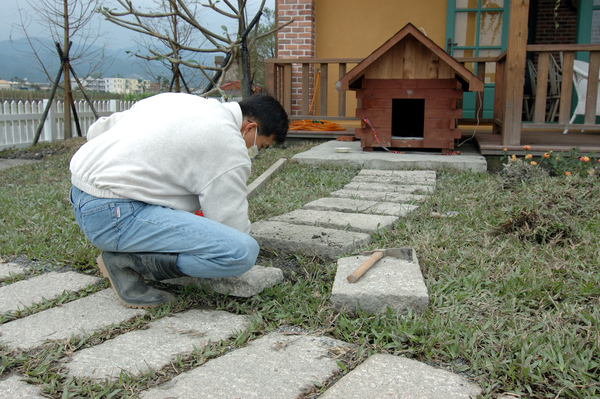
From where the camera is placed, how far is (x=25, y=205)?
3.86m

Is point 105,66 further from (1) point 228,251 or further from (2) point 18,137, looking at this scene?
(1) point 228,251

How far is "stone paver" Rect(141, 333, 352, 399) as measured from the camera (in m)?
1.48

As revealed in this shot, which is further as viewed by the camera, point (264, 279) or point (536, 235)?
point (536, 235)

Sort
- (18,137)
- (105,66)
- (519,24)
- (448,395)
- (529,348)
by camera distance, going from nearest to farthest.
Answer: (448,395)
(529,348)
(519,24)
(18,137)
(105,66)

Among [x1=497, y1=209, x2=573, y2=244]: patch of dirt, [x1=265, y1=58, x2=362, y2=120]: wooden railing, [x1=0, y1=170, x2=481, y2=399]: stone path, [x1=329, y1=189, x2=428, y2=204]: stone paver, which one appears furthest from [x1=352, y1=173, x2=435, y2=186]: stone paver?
[x1=265, y1=58, x2=362, y2=120]: wooden railing

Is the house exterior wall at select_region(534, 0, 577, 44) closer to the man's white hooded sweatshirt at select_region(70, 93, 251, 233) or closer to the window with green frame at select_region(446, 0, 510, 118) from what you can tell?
the window with green frame at select_region(446, 0, 510, 118)

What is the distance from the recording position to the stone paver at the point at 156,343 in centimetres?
163

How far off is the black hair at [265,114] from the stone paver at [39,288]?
1072 millimetres

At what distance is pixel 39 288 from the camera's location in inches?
90.8

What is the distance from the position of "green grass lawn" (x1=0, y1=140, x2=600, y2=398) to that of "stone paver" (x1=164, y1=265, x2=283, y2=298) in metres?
0.04

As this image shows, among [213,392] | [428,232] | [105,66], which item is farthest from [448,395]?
[105,66]

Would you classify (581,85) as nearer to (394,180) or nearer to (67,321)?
(394,180)

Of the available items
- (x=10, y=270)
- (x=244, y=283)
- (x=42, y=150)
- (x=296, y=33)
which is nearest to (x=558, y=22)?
(x=296, y=33)

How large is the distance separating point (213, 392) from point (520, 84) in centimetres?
423
